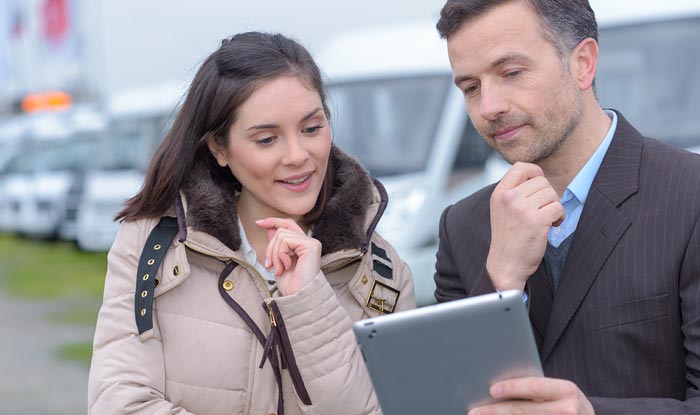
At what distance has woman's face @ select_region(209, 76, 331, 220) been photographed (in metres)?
2.59

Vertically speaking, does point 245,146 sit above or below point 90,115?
above

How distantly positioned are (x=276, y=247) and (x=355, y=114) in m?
5.46

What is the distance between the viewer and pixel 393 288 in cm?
263

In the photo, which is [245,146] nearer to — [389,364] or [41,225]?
[389,364]

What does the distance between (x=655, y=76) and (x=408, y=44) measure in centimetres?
214

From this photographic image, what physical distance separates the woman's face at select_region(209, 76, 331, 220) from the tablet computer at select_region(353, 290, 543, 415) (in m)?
0.87

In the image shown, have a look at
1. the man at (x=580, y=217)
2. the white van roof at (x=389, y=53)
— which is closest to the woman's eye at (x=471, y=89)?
the man at (x=580, y=217)

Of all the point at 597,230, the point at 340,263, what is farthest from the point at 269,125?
the point at 597,230

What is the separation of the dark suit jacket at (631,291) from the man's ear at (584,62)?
0.14m

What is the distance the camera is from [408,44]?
8.13m

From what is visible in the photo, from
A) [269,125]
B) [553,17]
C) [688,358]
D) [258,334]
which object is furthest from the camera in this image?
[269,125]

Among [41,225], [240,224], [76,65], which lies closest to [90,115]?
[41,225]

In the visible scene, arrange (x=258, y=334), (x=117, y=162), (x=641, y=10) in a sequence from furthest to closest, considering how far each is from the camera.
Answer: (x=117, y=162) < (x=641, y=10) < (x=258, y=334)

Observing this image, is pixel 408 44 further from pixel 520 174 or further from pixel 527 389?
pixel 527 389
